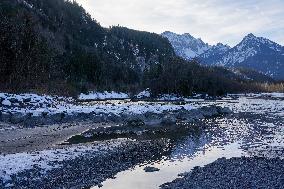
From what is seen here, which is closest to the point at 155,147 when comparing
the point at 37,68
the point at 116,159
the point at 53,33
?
the point at 116,159

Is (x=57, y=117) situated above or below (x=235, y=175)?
above

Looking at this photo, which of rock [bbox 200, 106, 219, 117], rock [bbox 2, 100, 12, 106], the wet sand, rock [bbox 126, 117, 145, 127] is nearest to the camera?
the wet sand

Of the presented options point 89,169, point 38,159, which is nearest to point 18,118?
point 38,159

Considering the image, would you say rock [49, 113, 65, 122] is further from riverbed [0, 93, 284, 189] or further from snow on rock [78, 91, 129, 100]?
snow on rock [78, 91, 129, 100]

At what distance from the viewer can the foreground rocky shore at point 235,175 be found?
17.2 meters

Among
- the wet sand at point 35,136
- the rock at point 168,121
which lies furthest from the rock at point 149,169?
the rock at point 168,121

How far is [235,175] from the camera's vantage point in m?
19.5

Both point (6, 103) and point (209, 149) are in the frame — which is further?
point (6, 103)

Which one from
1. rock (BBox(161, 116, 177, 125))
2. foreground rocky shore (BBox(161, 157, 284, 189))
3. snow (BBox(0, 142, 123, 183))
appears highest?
rock (BBox(161, 116, 177, 125))

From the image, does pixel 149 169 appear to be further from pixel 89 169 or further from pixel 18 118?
pixel 18 118

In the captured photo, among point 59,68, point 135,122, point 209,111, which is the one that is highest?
point 59,68

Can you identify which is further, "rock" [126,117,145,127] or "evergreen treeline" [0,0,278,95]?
"evergreen treeline" [0,0,278,95]

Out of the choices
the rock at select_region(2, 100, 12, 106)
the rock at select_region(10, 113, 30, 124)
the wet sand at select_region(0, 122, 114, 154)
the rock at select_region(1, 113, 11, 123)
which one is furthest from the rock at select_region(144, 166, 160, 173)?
the rock at select_region(2, 100, 12, 106)

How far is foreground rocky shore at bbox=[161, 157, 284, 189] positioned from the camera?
17.2 m
